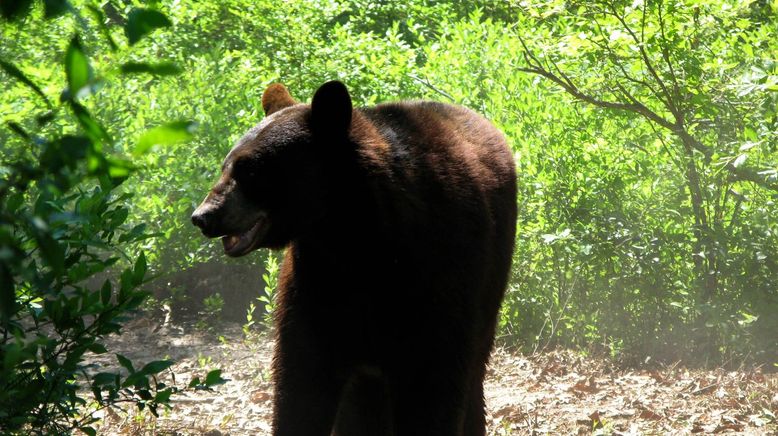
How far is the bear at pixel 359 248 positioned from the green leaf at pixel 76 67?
224 centimetres

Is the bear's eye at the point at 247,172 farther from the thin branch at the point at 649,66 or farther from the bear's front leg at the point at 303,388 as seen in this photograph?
the thin branch at the point at 649,66

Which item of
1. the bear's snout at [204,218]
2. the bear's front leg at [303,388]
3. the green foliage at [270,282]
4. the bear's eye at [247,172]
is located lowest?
the green foliage at [270,282]

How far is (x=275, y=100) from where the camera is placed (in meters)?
4.18

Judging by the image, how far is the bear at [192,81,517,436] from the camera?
365 centimetres

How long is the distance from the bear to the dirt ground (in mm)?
1546

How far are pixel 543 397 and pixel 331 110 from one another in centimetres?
314

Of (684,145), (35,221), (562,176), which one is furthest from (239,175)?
(684,145)

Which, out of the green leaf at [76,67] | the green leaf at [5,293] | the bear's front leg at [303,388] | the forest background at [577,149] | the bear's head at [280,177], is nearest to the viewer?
the green leaf at [5,293]

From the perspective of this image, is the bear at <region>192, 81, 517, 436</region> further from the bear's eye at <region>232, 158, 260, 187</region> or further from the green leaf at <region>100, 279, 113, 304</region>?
the green leaf at <region>100, 279, 113, 304</region>

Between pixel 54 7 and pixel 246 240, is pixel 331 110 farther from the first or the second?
pixel 54 7

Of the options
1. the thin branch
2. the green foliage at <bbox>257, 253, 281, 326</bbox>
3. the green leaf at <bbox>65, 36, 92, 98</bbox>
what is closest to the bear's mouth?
the green leaf at <bbox>65, 36, 92, 98</bbox>

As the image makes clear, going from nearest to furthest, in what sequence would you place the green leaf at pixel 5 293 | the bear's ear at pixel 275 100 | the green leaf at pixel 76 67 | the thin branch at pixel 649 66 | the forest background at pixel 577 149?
the green leaf at pixel 5 293
the green leaf at pixel 76 67
the bear's ear at pixel 275 100
the thin branch at pixel 649 66
the forest background at pixel 577 149

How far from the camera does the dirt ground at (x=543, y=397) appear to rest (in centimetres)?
Result: 555

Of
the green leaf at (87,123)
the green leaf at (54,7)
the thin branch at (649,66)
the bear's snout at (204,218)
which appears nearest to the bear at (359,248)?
the bear's snout at (204,218)
